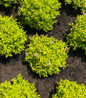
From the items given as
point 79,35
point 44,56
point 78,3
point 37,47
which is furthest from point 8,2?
point 79,35

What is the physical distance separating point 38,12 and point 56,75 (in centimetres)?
226

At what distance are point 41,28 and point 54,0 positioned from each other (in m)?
1.04

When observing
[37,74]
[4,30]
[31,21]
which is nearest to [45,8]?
[31,21]

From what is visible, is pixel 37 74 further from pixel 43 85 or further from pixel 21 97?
pixel 21 97

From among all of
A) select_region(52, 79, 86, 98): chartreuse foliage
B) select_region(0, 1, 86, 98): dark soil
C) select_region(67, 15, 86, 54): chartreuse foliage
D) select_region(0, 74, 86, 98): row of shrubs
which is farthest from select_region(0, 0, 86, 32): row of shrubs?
select_region(52, 79, 86, 98): chartreuse foliage

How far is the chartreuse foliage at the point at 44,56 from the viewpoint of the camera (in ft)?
13.5

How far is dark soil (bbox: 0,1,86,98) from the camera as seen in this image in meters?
4.52

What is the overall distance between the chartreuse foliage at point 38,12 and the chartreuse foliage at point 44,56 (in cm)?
59

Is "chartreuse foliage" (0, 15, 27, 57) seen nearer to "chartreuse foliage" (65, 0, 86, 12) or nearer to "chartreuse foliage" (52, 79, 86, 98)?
"chartreuse foliage" (52, 79, 86, 98)

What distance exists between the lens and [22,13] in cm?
445

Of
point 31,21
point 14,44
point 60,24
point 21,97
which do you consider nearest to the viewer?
point 21,97

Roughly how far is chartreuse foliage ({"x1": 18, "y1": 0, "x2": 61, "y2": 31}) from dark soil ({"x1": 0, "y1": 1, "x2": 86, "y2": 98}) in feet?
1.69

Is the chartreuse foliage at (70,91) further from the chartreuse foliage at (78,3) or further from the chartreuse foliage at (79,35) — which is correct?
the chartreuse foliage at (78,3)

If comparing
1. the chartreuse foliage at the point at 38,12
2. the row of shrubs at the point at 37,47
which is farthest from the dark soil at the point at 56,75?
the chartreuse foliage at the point at 38,12
